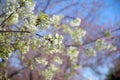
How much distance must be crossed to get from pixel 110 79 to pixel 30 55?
31.4 ft

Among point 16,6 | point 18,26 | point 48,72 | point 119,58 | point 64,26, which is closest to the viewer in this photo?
point 16,6

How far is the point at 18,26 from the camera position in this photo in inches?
240

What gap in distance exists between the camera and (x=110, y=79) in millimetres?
17203

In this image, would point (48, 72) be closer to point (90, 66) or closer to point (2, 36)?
point (2, 36)

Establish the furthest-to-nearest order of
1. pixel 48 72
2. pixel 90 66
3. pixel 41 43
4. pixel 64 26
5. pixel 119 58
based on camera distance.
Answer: pixel 119 58
pixel 90 66
pixel 64 26
pixel 48 72
pixel 41 43

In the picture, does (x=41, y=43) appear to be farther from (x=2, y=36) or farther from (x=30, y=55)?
(x=30, y=55)

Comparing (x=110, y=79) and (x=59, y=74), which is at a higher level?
(x=110, y=79)

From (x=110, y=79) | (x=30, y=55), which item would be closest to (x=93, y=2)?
(x=30, y=55)

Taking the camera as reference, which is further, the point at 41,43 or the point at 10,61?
the point at 10,61

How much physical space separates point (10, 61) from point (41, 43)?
4839 millimetres

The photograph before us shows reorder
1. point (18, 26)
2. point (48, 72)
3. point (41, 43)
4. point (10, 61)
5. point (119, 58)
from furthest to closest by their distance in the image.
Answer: point (119, 58), point (10, 61), point (48, 72), point (18, 26), point (41, 43)

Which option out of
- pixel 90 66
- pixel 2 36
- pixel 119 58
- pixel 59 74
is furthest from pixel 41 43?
pixel 119 58

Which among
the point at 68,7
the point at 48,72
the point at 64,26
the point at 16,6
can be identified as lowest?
the point at 48,72

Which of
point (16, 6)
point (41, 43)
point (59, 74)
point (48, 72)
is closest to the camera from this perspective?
point (16, 6)
